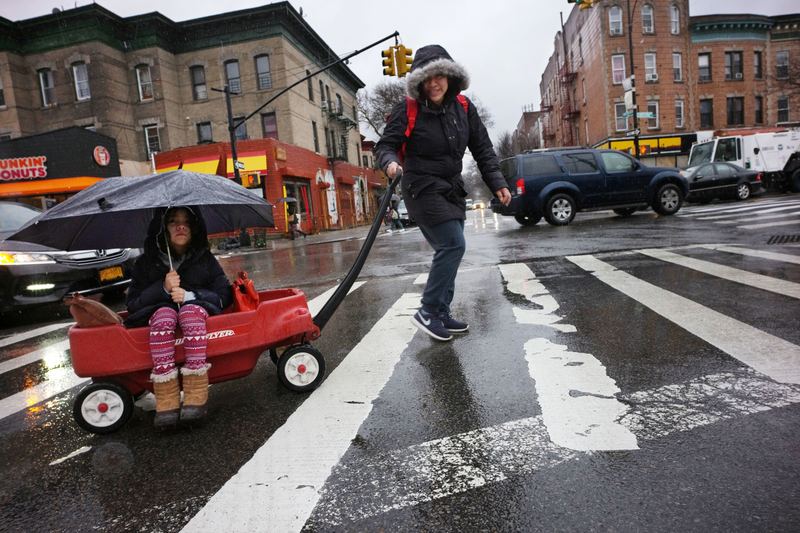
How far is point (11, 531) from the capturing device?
1.87 metres

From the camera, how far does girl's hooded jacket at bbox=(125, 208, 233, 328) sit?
287 cm

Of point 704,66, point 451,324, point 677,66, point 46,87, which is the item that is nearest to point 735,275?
point 451,324

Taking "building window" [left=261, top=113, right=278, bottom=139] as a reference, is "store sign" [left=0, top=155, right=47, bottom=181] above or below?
below

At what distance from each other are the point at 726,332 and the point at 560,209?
1041cm

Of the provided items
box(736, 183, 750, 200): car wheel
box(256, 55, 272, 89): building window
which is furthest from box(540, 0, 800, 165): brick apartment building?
box(256, 55, 272, 89): building window

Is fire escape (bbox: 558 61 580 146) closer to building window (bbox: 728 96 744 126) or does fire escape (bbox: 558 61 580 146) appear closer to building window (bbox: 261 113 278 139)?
building window (bbox: 728 96 744 126)

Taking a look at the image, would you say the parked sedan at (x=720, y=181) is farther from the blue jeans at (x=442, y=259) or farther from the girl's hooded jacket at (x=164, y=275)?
the girl's hooded jacket at (x=164, y=275)

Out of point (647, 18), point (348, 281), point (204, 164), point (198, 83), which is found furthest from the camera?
point (647, 18)

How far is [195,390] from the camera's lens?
8.86ft

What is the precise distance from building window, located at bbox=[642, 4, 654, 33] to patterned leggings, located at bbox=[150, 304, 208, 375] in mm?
41904

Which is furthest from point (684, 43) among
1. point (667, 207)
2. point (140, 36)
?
point (140, 36)

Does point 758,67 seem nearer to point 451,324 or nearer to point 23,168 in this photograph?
point 451,324

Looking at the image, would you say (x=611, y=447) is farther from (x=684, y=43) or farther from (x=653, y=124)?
(x=684, y=43)

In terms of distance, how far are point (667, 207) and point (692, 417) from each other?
13.5 m
